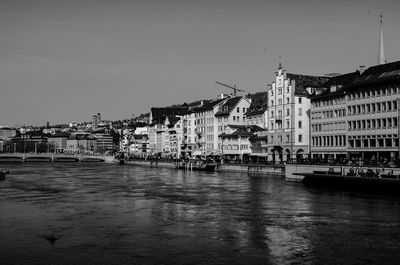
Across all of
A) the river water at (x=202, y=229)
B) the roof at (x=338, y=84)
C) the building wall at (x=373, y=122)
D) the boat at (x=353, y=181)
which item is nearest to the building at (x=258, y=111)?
the roof at (x=338, y=84)

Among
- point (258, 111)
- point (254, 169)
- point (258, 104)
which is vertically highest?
point (258, 104)

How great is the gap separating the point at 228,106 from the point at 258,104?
30.9 ft

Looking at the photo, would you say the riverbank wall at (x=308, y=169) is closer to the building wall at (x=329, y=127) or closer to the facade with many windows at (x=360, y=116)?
the facade with many windows at (x=360, y=116)

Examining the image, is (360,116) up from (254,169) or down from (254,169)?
up

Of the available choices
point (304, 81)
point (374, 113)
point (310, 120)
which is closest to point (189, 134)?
point (304, 81)

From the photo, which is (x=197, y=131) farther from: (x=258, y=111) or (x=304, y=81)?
(x=304, y=81)

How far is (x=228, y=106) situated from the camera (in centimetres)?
13612

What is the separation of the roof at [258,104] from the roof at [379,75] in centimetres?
3574

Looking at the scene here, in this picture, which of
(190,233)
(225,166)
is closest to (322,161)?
(225,166)

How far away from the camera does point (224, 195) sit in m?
55.7

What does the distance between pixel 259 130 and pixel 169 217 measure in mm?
79955

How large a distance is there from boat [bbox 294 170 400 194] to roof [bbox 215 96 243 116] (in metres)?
61.8

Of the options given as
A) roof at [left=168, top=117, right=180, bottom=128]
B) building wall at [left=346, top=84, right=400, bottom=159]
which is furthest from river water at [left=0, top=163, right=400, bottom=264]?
roof at [left=168, top=117, right=180, bottom=128]

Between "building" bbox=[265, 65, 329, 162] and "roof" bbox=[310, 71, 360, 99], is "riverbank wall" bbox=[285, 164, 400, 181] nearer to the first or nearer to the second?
"roof" bbox=[310, 71, 360, 99]
